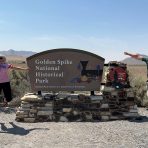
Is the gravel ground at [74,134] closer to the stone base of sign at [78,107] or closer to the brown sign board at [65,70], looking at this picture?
the stone base of sign at [78,107]

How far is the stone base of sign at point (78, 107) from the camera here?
1441 cm

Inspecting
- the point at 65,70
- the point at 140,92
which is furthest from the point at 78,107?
the point at 140,92

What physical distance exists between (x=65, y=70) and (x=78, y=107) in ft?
4.19

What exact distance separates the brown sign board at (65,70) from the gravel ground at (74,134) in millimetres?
1622

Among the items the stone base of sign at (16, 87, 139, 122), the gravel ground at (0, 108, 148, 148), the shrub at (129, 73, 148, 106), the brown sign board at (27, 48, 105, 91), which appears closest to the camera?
the gravel ground at (0, 108, 148, 148)

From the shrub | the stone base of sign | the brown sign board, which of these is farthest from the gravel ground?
the shrub

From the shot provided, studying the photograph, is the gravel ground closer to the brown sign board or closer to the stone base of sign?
the stone base of sign

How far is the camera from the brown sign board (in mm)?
14898

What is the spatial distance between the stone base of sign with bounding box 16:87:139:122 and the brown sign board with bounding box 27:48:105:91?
0.43 meters

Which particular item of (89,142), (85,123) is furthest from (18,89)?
(89,142)

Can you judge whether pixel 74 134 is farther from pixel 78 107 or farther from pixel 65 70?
pixel 65 70

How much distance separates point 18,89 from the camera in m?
20.3

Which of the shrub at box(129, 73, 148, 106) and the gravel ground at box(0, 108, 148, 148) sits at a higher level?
the shrub at box(129, 73, 148, 106)

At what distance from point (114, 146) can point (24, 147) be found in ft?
6.48
